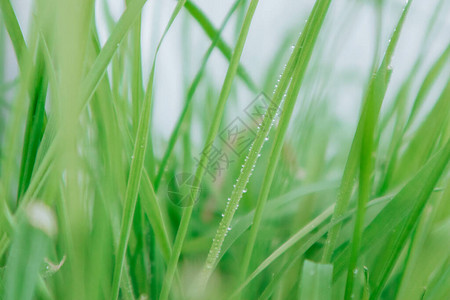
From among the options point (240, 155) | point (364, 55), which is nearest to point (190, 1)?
point (240, 155)

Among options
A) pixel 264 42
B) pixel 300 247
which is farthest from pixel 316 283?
pixel 264 42

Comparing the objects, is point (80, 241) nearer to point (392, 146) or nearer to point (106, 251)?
point (106, 251)

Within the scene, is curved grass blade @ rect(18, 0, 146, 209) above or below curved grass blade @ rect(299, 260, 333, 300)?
above

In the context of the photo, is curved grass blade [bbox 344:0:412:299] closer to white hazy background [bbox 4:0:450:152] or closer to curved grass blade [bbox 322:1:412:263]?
curved grass blade [bbox 322:1:412:263]

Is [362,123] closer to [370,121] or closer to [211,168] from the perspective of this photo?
[370,121]

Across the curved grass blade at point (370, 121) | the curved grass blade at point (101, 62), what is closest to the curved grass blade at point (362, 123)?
the curved grass blade at point (370, 121)

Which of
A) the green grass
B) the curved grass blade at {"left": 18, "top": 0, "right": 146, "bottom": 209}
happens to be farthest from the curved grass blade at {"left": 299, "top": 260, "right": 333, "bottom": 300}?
the curved grass blade at {"left": 18, "top": 0, "right": 146, "bottom": 209}

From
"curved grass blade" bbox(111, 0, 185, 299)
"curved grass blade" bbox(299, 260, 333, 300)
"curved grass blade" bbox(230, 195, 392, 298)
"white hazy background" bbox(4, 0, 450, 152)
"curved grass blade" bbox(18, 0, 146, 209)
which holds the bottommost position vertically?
"curved grass blade" bbox(299, 260, 333, 300)

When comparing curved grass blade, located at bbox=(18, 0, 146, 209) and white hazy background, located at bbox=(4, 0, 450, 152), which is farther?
white hazy background, located at bbox=(4, 0, 450, 152)
